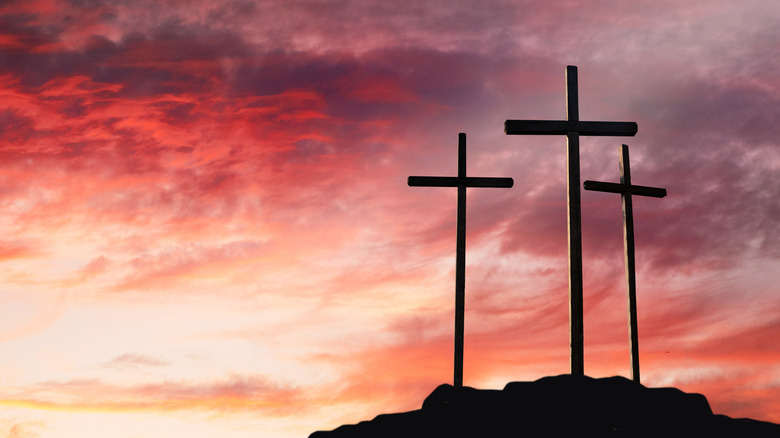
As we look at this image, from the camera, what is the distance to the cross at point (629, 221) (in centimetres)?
2666

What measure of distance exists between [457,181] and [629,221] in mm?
5572


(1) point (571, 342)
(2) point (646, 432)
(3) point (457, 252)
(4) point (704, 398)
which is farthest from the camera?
(3) point (457, 252)

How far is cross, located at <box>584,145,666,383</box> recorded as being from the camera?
87.5 feet

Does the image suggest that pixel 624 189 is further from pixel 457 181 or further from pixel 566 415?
pixel 566 415

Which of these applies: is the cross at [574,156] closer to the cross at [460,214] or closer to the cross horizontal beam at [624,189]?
the cross at [460,214]

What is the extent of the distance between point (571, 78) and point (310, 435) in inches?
427

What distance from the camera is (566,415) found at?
803 inches

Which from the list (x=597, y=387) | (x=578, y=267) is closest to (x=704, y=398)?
(x=597, y=387)

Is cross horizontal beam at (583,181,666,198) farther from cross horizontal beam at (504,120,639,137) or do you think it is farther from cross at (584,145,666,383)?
cross horizontal beam at (504,120,639,137)

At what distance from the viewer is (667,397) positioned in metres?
22.1

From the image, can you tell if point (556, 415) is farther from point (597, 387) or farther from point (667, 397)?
point (667, 397)

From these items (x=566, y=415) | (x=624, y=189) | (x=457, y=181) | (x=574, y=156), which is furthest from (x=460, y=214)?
(x=566, y=415)

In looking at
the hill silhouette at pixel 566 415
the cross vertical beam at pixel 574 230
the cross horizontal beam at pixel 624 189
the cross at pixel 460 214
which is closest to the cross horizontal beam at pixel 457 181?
the cross at pixel 460 214

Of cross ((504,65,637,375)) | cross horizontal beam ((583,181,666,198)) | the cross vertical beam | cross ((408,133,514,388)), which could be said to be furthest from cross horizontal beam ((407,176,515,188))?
the cross vertical beam
